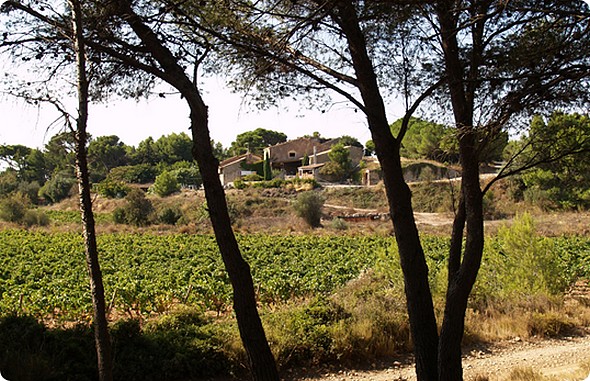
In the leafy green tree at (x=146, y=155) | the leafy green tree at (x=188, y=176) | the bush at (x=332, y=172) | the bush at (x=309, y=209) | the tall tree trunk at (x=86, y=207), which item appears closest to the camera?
the tall tree trunk at (x=86, y=207)

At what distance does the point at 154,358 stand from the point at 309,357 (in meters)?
2.14

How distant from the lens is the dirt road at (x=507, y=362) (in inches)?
236

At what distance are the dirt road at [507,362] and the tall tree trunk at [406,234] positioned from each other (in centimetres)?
193

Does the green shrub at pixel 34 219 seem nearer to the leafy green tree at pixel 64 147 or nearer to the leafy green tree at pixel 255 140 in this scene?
the leafy green tree at pixel 64 147

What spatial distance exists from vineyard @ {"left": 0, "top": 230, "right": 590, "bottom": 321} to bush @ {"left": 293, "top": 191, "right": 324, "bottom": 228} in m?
8.48

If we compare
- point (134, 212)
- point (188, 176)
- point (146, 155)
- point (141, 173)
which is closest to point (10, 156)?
point (134, 212)

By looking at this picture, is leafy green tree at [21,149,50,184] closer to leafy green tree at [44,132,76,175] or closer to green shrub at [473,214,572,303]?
green shrub at [473,214,572,303]

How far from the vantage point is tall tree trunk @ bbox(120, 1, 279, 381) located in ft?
12.7

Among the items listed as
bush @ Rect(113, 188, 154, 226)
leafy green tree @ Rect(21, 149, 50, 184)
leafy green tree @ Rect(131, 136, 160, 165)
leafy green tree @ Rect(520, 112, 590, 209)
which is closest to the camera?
leafy green tree @ Rect(520, 112, 590, 209)

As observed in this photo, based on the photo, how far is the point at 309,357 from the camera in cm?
677

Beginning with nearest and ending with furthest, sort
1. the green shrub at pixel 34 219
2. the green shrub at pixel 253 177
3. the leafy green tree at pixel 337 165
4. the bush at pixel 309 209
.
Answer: the bush at pixel 309 209, the green shrub at pixel 34 219, the leafy green tree at pixel 337 165, the green shrub at pixel 253 177

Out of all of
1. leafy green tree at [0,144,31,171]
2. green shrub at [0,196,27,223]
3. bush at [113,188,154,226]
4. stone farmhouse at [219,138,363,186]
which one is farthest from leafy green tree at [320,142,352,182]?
leafy green tree at [0,144,31,171]

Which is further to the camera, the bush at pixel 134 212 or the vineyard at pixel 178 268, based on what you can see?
the bush at pixel 134 212

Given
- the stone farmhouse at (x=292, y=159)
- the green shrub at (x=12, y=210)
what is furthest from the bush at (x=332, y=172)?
the green shrub at (x=12, y=210)
